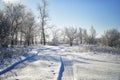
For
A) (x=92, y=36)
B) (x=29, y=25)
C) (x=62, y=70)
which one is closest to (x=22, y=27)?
(x=29, y=25)

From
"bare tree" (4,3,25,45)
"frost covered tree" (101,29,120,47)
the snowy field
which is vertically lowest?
the snowy field

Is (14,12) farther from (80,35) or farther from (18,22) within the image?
(80,35)

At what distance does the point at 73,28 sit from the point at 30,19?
4659 centimetres

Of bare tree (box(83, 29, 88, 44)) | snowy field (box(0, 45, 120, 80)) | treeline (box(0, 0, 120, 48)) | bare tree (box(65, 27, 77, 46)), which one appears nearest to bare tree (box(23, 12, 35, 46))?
treeline (box(0, 0, 120, 48))

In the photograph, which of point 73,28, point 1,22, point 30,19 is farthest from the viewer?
point 73,28

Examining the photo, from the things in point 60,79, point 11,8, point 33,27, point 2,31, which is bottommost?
point 60,79

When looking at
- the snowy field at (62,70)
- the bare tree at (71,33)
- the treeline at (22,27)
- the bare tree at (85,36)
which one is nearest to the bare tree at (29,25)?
the treeline at (22,27)

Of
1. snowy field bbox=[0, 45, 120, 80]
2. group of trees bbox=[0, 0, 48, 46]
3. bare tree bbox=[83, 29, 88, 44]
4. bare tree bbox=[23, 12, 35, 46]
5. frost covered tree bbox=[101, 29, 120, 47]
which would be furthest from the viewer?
bare tree bbox=[83, 29, 88, 44]

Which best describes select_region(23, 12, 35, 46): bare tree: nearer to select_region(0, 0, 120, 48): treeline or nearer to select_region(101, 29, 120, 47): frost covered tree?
select_region(0, 0, 120, 48): treeline

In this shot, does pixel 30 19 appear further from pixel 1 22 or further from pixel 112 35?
pixel 112 35

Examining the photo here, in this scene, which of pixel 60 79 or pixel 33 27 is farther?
pixel 33 27

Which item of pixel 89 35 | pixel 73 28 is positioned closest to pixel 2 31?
pixel 73 28

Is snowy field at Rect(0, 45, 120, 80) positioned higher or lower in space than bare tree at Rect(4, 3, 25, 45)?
lower

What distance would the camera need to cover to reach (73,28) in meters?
88.2
